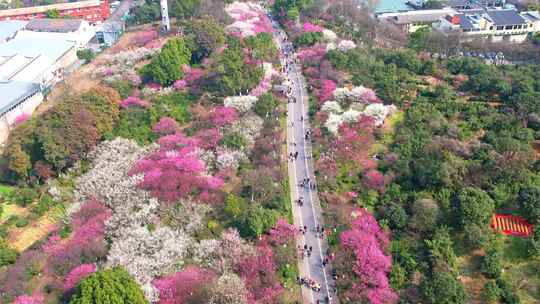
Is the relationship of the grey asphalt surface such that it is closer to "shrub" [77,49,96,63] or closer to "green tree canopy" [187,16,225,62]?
"green tree canopy" [187,16,225,62]

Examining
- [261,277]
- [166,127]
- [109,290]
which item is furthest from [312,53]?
[109,290]

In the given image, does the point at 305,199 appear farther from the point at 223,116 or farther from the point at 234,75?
the point at 234,75

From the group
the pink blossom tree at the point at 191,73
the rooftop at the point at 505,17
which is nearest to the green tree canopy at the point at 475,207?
the pink blossom tree at the point at 191,73

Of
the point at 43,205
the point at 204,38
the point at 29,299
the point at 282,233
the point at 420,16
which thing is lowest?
the point at 29,299

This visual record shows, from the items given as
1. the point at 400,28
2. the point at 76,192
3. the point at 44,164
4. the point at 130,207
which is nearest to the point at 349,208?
the point at 130,207

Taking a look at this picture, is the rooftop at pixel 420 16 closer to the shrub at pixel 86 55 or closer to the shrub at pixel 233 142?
the shrub at pixel 233 142

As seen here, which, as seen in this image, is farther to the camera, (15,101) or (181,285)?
(15,101)

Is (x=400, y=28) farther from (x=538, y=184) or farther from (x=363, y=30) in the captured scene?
(x=538, y=184)
